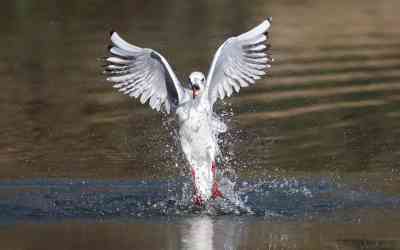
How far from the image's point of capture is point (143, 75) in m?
14.3

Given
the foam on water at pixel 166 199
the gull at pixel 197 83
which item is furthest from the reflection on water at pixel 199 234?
the gull at pixel 197 83

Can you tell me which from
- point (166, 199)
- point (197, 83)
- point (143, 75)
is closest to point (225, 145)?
point (143, 75)

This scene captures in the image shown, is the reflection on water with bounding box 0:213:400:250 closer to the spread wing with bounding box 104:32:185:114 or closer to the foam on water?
the foam on water

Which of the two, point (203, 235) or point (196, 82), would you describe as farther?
point (196, 82)

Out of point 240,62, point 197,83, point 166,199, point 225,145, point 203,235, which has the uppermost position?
point 240,62

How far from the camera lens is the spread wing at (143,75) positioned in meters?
14.0

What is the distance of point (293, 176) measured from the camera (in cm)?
1445

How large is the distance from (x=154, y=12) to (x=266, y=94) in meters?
10.9

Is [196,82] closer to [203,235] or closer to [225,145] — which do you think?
[203,235]

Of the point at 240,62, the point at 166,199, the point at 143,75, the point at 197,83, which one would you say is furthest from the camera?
the point at 240,62

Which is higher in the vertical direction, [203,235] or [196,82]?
[196,82]

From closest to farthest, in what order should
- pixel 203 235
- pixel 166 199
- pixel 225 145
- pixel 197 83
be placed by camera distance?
pixel 203 235, pixel 197 83, pixel 166 199, pixel 225 145

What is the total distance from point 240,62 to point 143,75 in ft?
3.45

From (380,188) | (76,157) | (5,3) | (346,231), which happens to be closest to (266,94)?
(76,157)
